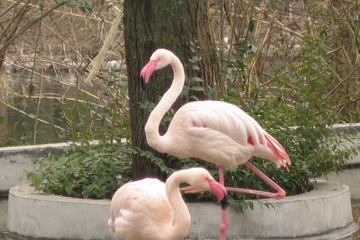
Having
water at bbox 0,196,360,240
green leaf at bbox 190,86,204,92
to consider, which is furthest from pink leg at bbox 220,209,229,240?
water at bbox 0,196,360,240

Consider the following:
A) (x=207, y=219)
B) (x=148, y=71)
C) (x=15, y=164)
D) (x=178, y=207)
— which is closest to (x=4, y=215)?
(x=15, y=164)

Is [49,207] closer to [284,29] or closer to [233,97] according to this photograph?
[233,97]

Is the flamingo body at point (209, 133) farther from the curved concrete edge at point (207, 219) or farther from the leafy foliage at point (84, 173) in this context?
the leafy foliage at point (84, 173)

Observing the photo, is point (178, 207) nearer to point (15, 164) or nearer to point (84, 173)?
point (84, 173)

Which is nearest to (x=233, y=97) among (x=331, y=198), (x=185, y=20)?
(x=185, y=20)

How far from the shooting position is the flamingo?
4.81 meters

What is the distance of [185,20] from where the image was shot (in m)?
6.61

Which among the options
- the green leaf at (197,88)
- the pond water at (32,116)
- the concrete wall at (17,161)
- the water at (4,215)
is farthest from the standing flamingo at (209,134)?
the pond water at (32,116)

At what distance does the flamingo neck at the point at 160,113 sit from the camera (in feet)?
18.9

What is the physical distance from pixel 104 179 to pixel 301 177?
1.65 metres

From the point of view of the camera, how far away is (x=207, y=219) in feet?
19.6

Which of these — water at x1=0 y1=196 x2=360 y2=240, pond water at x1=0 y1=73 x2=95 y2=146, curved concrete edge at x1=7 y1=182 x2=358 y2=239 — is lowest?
water at x1=0 y1=196 x2=360 y2=240

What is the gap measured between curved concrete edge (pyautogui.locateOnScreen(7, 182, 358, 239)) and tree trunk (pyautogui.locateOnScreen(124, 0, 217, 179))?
2.43 feet

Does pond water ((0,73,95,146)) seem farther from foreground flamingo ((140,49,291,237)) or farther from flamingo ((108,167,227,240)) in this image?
flamingo ((108,167,227,240))
